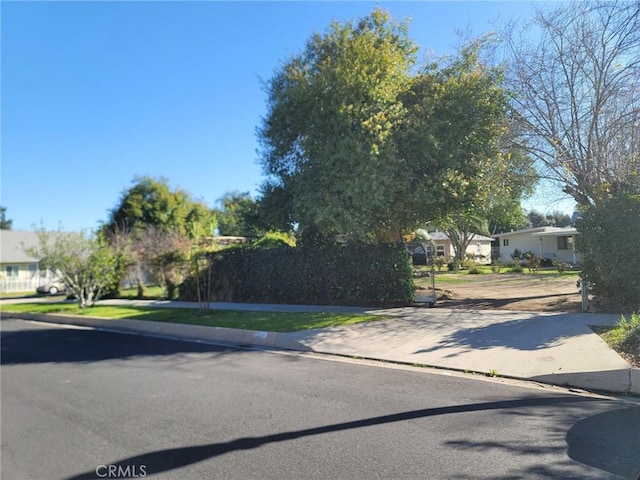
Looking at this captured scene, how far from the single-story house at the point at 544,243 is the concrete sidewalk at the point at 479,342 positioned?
2361cm

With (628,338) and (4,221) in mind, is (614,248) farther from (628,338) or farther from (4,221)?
(4,221)

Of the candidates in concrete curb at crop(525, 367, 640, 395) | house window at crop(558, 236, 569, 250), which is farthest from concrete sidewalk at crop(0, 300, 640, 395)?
house window at crop(558, 236, 569, 250)

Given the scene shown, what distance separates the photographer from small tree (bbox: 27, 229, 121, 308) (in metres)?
20.1

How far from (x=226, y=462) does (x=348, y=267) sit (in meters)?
11.6

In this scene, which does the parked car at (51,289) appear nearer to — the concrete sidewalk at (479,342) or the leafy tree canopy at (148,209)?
the leafy tree canopy at (148,209)

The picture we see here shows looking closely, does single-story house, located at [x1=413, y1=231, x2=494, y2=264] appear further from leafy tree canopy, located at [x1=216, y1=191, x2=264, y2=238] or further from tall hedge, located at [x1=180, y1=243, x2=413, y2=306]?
tall hedge, located at [x1=180, y1=243, x2=413, y2=306]

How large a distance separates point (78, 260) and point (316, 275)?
429 inches

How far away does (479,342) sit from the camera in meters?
9.23

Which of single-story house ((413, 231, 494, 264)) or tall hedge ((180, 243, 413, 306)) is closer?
tall hedge ((180, 243, 413, 306))

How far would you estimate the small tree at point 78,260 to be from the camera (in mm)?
20141

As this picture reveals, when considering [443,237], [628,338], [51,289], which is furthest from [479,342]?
[443,237]

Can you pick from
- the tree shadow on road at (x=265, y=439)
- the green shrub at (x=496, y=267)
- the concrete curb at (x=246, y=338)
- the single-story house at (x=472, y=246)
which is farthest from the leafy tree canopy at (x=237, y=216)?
the single-story house at (x=472, y=246)

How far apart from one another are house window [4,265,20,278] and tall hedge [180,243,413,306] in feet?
104

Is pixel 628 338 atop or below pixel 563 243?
below
